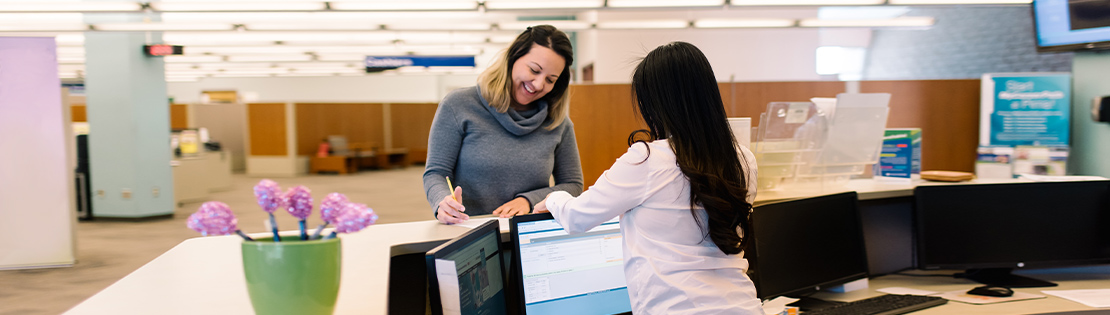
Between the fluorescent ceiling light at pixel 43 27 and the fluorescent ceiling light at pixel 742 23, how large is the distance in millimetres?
6213

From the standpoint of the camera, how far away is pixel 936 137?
4473 millimetres

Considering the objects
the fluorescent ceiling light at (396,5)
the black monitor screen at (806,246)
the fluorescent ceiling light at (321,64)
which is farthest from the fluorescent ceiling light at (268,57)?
the black monitor screen at (806,246)

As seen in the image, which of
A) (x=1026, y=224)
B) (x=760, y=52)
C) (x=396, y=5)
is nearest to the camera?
(x=1026, y=224)

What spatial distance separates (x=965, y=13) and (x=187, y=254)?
29.0 feet

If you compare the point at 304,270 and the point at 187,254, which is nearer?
the point at 304,270

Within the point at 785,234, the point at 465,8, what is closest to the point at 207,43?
the point at 465,8

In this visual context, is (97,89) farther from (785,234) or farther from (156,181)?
(785,234)

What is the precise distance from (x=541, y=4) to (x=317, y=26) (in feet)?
11.8

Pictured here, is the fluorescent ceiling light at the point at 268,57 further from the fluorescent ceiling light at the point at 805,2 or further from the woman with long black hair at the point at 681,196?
the woman with long black hair at the point at 681,196

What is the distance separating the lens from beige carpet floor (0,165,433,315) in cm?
420

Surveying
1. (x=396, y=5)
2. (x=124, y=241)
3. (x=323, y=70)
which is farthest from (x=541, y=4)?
(x=323, y=70)

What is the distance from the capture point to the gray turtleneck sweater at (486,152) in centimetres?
181

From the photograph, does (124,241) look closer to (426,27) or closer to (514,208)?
(426,27)

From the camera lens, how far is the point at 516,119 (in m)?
1.85
